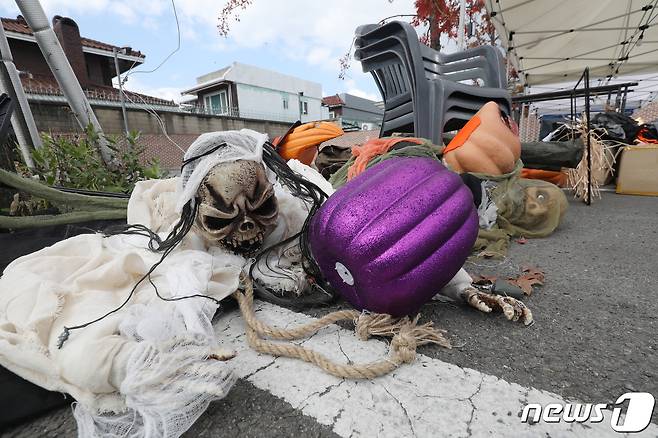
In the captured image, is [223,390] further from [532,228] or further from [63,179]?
[63,179]

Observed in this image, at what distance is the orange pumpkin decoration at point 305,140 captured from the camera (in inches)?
119

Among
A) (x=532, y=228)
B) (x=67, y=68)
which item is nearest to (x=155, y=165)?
(x=67, y=68)

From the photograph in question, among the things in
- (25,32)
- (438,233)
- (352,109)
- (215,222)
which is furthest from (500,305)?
(352,109)

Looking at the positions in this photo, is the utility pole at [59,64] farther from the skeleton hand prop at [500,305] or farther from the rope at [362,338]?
the skeleton hand prop at [500,305]

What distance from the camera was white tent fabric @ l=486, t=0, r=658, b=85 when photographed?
21.6 ft

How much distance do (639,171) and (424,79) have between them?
2.91 meters

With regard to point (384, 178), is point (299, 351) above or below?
below

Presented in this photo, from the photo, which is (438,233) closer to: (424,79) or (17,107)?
(424,79)

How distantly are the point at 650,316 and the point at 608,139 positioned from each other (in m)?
4.11

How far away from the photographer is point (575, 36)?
7.66m

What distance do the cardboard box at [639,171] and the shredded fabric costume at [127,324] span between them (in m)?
4.56

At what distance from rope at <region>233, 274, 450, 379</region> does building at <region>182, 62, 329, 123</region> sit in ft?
60.4

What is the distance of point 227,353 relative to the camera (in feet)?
3.12

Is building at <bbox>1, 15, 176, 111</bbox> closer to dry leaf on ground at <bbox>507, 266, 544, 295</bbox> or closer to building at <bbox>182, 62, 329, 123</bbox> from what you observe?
building at <bbox>182, 62, 329, 123</bbox>
